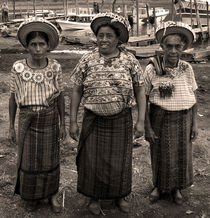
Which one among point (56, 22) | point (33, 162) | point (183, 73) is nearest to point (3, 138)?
point (33, 162)

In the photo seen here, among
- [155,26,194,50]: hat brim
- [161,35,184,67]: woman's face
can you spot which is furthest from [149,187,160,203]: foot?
[155,26,194,50]: hat brim

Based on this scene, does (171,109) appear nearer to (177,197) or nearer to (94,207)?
(177,197)

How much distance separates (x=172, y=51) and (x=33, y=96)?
126cm

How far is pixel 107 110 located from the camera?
2.99 m

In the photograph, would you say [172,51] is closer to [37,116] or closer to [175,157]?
[175,157]

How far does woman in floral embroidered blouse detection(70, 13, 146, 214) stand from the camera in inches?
116

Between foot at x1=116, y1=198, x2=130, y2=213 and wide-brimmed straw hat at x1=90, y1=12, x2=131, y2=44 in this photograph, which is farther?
foot at x1=116, y1=198, x2=130, y2=213

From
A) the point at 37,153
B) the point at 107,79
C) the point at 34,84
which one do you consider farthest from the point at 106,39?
the point at 37,153

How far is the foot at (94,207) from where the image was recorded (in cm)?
337

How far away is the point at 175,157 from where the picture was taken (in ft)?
11.1

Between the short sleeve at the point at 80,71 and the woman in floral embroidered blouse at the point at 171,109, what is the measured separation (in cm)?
60

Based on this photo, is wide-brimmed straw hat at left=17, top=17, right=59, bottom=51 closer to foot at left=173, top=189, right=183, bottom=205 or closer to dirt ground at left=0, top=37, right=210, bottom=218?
dirt ground at left=0, top=37, right=210, bottom=218

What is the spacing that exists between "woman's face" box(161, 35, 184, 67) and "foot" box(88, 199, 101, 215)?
4.94ft

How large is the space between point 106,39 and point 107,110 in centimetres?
59
